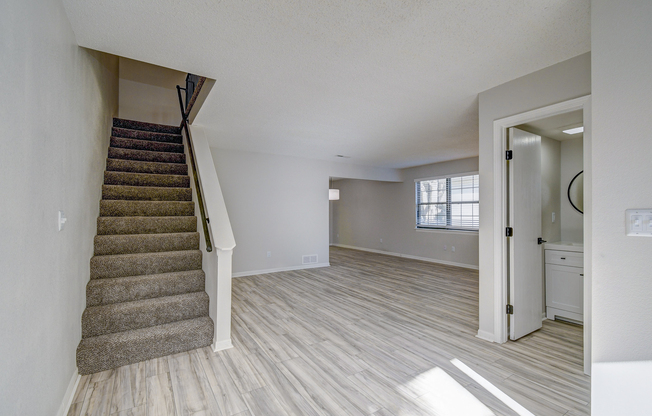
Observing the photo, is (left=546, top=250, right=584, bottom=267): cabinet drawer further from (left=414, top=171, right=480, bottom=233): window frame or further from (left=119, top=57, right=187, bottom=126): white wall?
(left=119, top=57, right=187, bottom=126): white wall

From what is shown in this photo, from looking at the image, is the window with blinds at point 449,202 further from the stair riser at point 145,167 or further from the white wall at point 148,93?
the white wall at point 148,93

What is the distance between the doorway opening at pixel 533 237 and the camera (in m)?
2.73

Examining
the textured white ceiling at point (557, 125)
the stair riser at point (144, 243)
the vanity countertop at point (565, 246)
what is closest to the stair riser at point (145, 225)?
the stair riser at point (144, 243)

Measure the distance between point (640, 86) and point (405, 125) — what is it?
2670 mm

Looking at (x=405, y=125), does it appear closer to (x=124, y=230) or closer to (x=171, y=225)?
(x=171, y=225)

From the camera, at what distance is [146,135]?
15.0 ft

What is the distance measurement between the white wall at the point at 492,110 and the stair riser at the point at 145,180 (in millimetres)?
3755

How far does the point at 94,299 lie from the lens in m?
2.54

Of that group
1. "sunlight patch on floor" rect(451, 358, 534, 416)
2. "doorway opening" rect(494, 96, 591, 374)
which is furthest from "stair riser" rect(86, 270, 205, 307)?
"doorway opening" rect(494, 96, 591, 374)

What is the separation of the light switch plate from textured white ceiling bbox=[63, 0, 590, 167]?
1.23 metres

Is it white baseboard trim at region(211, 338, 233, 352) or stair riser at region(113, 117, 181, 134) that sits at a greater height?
stair riser at region(113, 117, 181, 134)

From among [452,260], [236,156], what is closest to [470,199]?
[452,260]

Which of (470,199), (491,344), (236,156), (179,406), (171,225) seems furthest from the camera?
(470,199)

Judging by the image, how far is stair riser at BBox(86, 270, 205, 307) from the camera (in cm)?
256
